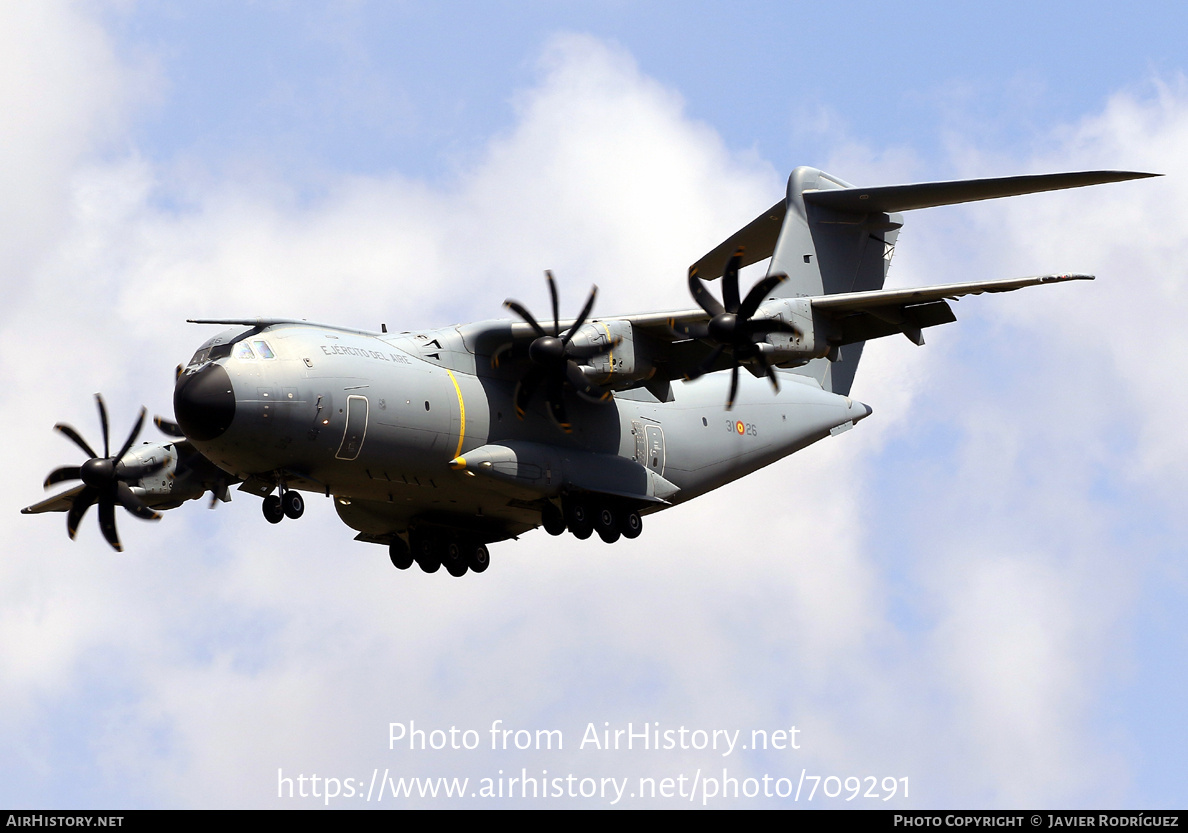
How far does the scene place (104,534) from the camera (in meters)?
27.5

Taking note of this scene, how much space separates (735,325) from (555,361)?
2.78 m

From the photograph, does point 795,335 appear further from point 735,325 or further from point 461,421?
point 461,421

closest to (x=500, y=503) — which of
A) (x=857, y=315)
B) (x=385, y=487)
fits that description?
(x=385, y=487)

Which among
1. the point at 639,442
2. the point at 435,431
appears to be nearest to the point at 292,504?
the point at 435,431

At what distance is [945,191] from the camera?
26.5 m

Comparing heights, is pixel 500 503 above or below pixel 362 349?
below

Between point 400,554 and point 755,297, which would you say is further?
point 400,554

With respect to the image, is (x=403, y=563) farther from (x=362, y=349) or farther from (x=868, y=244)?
(x=868, y=244)

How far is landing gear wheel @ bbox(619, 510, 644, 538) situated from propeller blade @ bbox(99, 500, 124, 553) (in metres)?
8.70

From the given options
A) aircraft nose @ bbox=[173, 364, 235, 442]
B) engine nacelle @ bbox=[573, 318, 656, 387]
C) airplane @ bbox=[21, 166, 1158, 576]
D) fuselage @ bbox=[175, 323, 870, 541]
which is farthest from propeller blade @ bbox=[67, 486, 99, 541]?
engine nacelle @ bbox=[573, 318, 656, 387]

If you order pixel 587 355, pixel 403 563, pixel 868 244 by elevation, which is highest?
pixel 868 244

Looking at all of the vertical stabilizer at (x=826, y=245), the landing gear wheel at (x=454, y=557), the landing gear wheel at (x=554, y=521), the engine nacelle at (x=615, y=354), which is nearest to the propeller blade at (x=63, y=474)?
the landing gear wheel at (x=454, y=557)

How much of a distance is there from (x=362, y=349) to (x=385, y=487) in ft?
7.13
